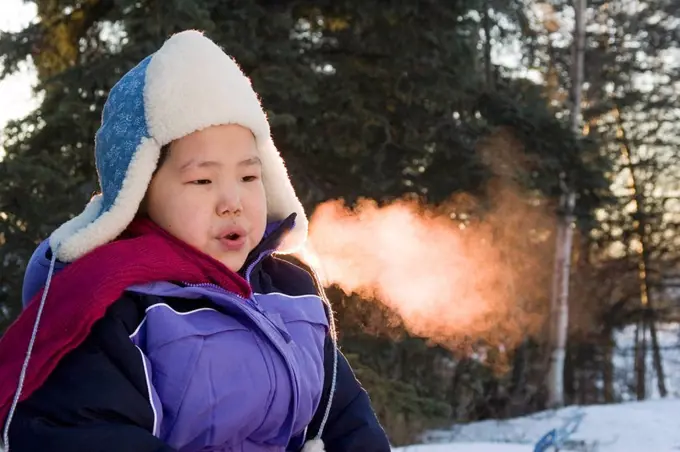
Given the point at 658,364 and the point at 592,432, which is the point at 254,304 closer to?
the point at 592,432

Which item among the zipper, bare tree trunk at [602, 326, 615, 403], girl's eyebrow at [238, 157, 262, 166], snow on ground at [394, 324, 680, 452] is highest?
bare tree trunk at [602, 326, 615, 403]

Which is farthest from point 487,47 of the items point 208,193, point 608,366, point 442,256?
point 608,366

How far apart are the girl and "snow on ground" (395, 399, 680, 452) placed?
305 centimetres

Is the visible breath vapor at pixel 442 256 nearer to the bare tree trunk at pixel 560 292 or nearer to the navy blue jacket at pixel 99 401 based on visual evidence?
the bare tree trunk at pixel 560 292

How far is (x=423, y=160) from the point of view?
23.4 feet

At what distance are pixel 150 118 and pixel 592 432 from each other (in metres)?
4.94

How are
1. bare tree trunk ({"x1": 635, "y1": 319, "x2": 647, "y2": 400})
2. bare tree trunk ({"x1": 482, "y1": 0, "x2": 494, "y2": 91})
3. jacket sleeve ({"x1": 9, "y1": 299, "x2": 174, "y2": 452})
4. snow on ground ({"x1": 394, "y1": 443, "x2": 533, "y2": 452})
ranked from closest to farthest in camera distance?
jacket sleeve ({"x1": 9, "y1": 299, "x2": 174, "y2": 452}) < snow on ground ({"x1": 394, "y1": 443, "x2": 533, "y2": 452}) < bare tree trunk ({"x1": 482, "y1": 0, "x2": 494, "y2": 91}) < bare tree trunk ({"x1": 635, "y1": 319, "x2": 647, "y2": 400})

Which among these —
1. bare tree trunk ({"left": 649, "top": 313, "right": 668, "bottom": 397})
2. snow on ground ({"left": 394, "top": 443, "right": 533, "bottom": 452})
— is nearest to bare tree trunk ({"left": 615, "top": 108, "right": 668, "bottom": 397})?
bare tree trunk ({"left": 649, "top": 313, "right": 668, "bottom": 397})

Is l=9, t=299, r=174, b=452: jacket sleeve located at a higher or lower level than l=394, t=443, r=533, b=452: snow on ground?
higher

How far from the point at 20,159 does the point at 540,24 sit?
24.2 ft

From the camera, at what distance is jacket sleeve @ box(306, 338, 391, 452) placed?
1.83m

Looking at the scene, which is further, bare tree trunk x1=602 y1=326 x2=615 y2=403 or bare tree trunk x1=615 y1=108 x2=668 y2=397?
→ bare tree trunk x1=602 y1=326 x2=615 y2=403

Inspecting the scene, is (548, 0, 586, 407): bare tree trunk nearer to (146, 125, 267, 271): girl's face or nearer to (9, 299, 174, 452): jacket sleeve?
(146, 125, 267, 271): girl's face

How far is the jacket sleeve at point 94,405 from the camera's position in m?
1.30
